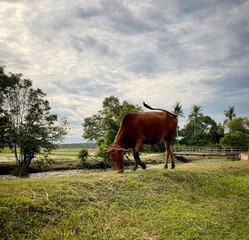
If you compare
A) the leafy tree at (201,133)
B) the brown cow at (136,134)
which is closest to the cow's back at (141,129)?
the brown cow at (136,134)

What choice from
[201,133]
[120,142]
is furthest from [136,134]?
[201,133]

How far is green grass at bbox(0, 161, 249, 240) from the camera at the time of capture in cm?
396

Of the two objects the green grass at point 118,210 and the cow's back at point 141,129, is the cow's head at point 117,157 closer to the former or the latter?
the cow's back at point 141,129

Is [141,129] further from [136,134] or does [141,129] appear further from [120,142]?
[120,142]

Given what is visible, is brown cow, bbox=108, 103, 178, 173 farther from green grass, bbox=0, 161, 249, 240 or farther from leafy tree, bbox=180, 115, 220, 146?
leafy tree, bbox=180, 115, 220, 146

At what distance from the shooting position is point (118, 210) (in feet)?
15.6

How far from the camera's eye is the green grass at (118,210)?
396 centimetres

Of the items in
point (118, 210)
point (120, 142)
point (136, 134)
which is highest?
point (136, 134)

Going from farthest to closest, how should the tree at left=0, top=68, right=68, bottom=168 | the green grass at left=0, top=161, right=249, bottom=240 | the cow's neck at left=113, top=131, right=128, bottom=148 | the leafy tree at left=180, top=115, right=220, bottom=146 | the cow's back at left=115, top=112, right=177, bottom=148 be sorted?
the leafy tree at left=180, top=115, right=220, bottom=146 < the tree at left=0, top=68, right=68, bottom=168 < the cow's back at left=115, top=112, right=177, bottom=148 < the cow's neck at left=113, top=131, right=128, bottom=148 < the green grass at left=0, top=161, right=249, bottom=240

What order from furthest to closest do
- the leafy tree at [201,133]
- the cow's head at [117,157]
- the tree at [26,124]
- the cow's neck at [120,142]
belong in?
the leafy tree at [201,133], the tree at [26,124], the cow's neck at [120,142], the cow's head at [117,157]

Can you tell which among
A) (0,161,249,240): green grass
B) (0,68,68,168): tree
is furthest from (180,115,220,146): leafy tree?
(0,161,249,240): green grass

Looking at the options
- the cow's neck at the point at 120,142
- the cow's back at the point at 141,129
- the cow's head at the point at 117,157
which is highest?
the cow's back at the point at 141,129

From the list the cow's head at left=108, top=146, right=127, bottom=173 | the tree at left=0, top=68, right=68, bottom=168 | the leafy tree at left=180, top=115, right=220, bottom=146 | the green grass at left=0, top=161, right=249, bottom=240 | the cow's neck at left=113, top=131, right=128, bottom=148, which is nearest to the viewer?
the green grass at left=0, top=161, right=249, bottom=240

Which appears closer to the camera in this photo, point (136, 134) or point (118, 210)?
point (118, 210)
